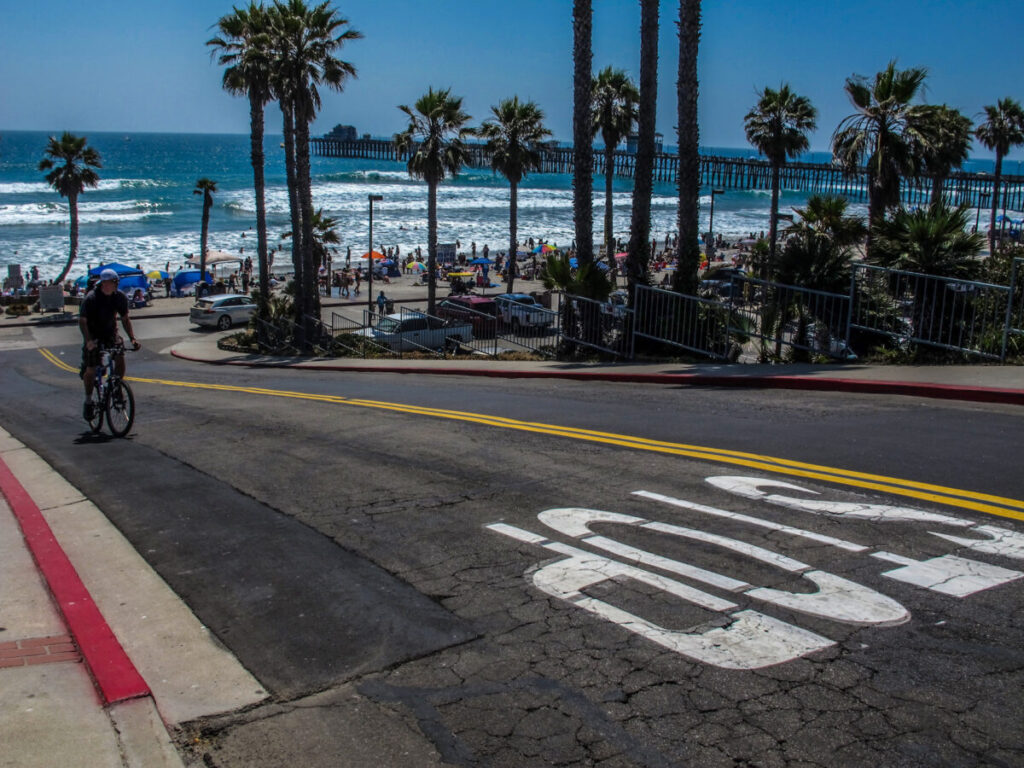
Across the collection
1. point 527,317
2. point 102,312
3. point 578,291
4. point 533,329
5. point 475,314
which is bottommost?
point 475,314

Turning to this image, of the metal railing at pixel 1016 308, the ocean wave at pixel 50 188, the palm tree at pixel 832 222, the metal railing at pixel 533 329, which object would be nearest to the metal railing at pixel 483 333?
the metal railing at pixel 533 329

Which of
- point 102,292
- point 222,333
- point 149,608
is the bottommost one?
point 222,333

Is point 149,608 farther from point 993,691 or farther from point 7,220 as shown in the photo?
point 7,220

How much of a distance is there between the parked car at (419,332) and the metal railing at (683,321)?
36.7 ft

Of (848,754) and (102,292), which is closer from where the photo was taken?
(848,754)

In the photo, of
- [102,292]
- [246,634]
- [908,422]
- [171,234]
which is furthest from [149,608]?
[171,234]

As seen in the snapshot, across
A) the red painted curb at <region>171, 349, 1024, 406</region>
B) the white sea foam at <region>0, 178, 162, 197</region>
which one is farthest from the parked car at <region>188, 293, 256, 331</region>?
the white sea foam at <region>0, 178, 162, 197</region>

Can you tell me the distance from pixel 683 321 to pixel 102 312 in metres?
12.2

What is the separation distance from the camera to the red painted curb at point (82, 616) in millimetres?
4473

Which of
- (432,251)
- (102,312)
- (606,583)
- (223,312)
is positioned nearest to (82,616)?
(606,583)

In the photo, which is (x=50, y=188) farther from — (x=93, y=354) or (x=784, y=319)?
(x=93, y=354)

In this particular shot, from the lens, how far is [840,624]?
4887 mm

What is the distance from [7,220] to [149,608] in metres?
117

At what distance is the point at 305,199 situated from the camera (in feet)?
118
